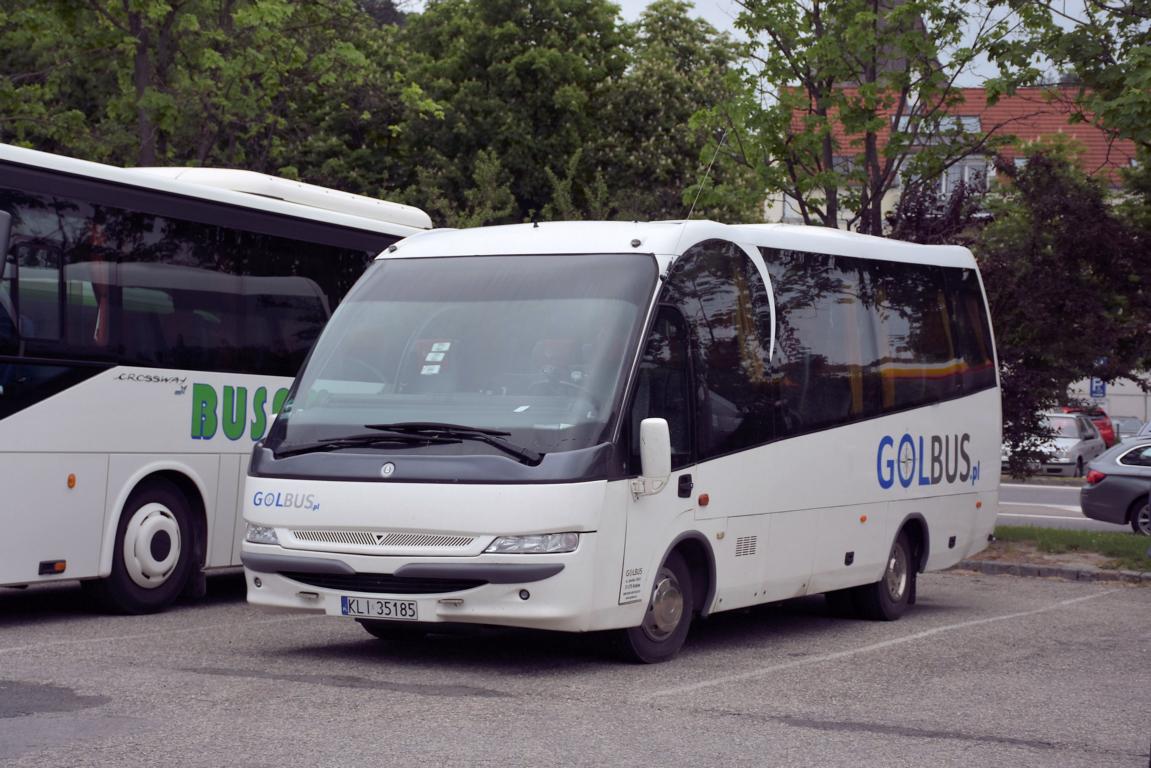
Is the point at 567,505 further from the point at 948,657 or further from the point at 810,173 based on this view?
the point at 810,173

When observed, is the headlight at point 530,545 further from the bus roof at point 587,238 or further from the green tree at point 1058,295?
the green tree at point 1058,295

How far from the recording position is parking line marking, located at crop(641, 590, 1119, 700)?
32.1ft

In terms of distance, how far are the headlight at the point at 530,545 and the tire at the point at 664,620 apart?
94cm

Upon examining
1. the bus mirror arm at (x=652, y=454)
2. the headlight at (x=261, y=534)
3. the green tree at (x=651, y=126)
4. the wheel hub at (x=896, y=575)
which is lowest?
the wheel hub at (x=896, y=575)

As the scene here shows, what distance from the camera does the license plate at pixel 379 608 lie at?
394 inches

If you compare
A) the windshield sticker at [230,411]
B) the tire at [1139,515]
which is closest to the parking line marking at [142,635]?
the windshield sticker at [230,411]

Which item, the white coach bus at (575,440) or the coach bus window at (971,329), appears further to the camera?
the coach bus window at (971,329)

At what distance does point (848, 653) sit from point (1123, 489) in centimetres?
1492

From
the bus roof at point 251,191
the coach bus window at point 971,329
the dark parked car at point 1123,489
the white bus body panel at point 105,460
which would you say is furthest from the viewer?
the dark parked car at point 1123,489

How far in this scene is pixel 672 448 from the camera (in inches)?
425

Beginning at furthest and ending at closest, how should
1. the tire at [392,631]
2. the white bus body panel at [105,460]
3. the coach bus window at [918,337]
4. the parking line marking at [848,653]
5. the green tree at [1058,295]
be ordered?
the green tree at [1058,295] → the coach bus window at [918,337] → the white bus body panel at [105,460] → the tire at [392,631] → the parking line marking at [848,653]

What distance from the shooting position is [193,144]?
91.0 ft

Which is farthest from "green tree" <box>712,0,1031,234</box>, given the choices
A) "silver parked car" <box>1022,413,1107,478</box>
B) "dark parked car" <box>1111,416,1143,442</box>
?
"dark parked car" <box>1111,416,1143,442</box>

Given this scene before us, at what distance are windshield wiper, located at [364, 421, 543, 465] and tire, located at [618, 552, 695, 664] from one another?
1255 mm
